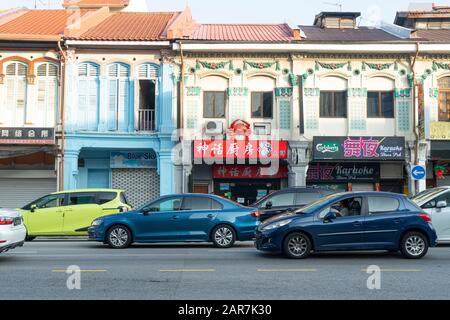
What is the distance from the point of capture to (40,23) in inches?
1023

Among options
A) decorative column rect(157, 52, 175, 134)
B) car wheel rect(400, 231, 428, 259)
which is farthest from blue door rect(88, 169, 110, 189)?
car wheel rect(400, 231, 428, 259)

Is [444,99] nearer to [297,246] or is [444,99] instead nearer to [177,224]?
[177,224]

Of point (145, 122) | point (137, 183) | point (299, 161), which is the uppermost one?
point (145, 122)

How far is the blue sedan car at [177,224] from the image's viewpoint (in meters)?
14.4

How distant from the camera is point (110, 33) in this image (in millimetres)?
24031

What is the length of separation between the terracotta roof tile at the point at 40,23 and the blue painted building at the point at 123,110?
1668 mm

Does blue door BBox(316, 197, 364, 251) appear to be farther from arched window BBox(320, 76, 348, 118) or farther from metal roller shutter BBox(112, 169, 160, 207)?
metal roller shutter BBox(112, 169, 160, 207)

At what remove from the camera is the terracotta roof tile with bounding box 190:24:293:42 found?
24.2m

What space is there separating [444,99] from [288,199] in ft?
35.2

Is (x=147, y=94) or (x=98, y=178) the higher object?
(x=147, y=94)

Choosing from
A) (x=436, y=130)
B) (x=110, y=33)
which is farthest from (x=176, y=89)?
(x=436, y=130)

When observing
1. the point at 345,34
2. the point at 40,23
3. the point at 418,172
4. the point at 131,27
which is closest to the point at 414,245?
the point at 418,172

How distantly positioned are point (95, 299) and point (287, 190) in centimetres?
1026

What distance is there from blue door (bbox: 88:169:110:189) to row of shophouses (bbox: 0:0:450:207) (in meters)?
0.05
